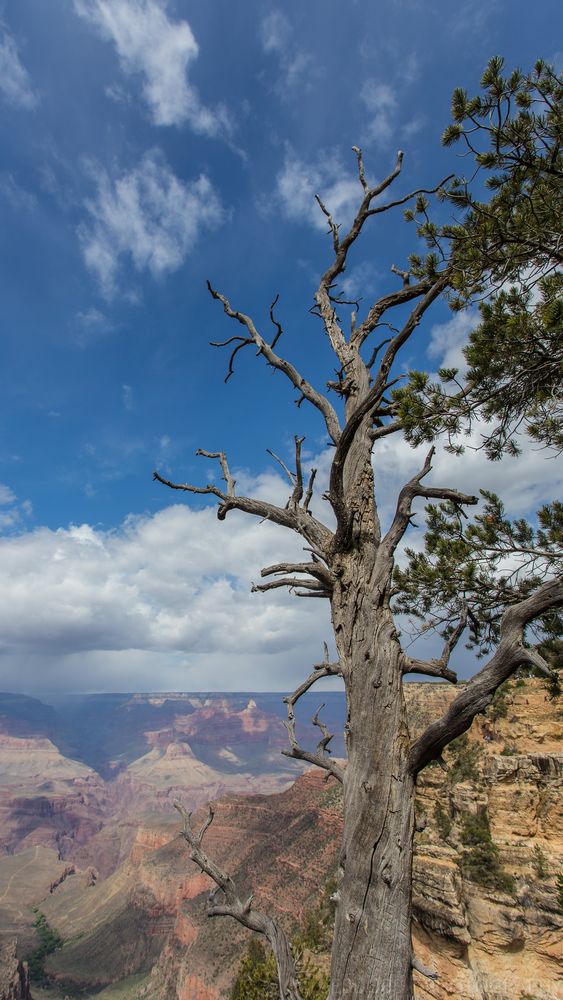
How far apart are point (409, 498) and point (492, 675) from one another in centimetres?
152

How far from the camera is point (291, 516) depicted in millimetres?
4516

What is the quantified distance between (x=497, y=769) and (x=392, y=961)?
819 inches

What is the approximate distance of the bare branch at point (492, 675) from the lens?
2.94m

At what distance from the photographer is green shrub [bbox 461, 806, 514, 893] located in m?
17.6

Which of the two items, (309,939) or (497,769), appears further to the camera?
(309,939)

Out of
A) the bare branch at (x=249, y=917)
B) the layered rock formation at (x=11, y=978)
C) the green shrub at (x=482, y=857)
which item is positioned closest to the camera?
the bare branch at (x=249, y=917)

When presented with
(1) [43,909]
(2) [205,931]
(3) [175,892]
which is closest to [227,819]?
(3) [175,892]

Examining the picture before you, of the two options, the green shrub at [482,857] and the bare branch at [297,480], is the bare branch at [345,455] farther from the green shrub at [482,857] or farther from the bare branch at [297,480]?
the green shrub at [482,857]

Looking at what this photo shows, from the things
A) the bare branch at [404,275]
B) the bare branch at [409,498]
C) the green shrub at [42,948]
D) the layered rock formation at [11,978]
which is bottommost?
the green shrub at [42,948]

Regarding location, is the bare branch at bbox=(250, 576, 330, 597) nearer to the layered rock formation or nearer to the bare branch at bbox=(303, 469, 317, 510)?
the bare branch at bbox=(303, 469, 317, 510)

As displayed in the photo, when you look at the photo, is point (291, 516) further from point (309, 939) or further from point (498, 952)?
point (309, 939)

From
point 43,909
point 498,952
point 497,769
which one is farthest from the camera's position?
point 43,909

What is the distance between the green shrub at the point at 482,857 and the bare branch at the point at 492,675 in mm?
19720

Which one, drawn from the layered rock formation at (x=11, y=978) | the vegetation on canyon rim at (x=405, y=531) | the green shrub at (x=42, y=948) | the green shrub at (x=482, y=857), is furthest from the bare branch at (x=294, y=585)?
the green shrub at (x=42, y=948)
